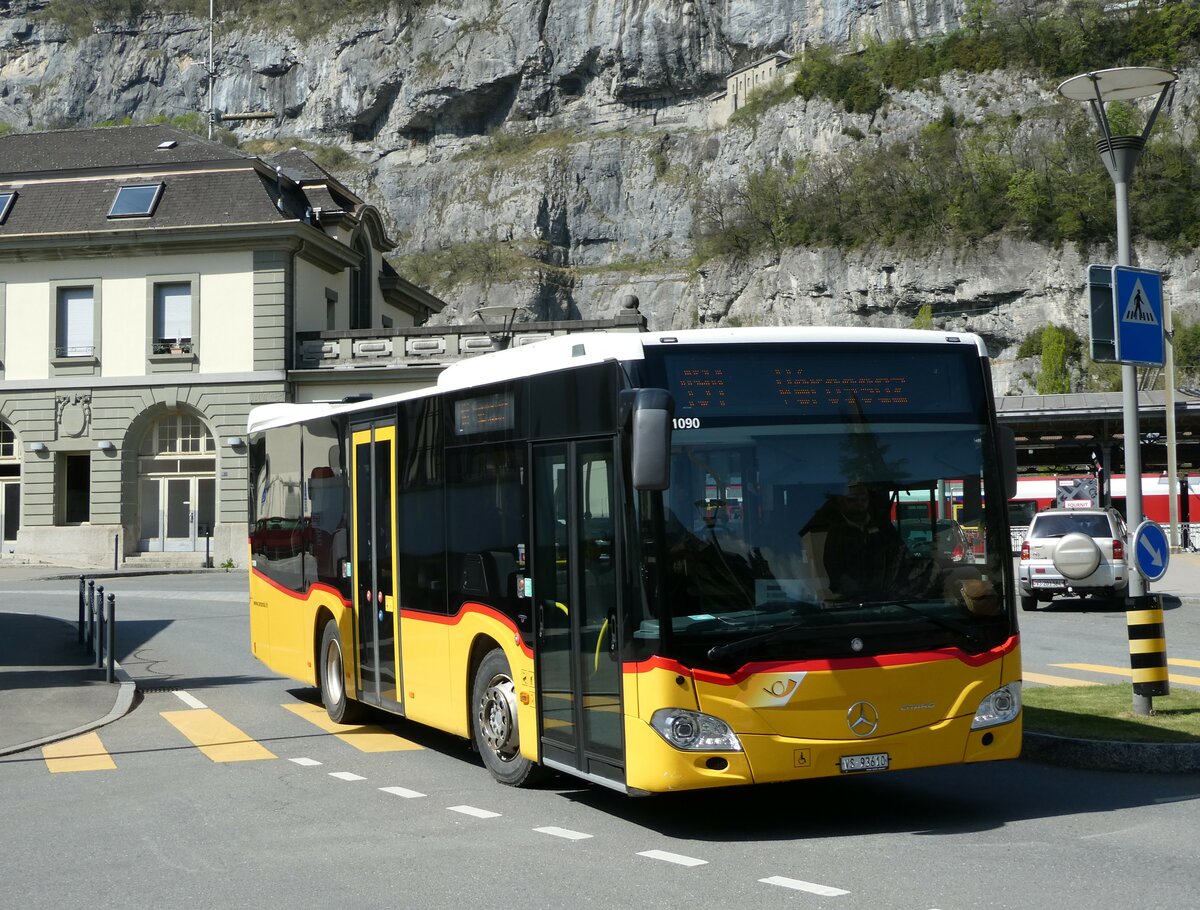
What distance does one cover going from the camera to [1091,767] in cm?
902

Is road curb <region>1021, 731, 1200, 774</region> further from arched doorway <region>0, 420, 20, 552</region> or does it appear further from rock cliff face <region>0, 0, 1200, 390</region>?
rock cliff face <region>0, 0, 1200, 390</region>

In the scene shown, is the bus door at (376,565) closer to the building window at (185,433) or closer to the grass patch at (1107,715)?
the grass patch at (1107,715)

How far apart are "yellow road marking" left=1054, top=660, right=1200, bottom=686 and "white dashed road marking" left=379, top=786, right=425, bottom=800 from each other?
802 centimetres

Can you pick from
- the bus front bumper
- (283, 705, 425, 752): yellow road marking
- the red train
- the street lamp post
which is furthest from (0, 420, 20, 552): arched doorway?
the bus front bumper

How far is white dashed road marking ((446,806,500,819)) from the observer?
784 cm

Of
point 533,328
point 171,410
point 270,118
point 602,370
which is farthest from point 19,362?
point 270,118

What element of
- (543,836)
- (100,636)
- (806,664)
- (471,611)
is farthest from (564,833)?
(100,636)

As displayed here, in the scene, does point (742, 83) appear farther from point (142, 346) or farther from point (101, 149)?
point (142, 346)

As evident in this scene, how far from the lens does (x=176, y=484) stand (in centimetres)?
4194

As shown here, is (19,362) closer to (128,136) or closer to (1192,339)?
(128,136)

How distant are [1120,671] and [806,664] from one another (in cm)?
866

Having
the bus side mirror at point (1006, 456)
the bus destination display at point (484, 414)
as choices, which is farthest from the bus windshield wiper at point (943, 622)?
the bus destination display at point (484, 414)

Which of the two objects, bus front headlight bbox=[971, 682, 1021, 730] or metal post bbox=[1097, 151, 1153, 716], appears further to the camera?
metal post bbox=[1097, 151, 1153, 716]

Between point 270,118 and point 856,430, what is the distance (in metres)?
145
